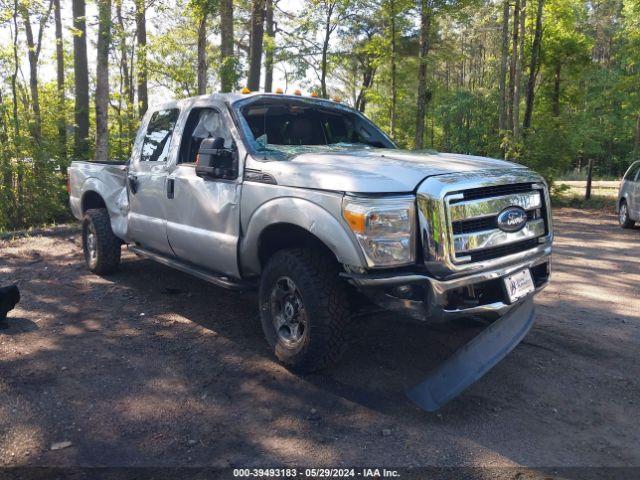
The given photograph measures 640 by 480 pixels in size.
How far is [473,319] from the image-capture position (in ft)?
16.8

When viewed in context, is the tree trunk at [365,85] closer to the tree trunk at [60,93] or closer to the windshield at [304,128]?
the tree trunk at [60,93]

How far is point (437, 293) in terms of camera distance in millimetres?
3365

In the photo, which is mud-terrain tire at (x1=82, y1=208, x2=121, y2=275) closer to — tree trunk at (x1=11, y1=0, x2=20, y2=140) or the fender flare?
the fender flare

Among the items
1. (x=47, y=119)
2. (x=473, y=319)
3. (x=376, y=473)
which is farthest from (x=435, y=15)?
(x=376, y=473)

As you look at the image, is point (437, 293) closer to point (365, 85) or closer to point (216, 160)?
point (216, 160)

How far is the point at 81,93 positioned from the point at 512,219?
17.5 meters

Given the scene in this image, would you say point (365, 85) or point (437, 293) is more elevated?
point (365, 85)

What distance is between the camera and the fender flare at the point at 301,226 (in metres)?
3.52

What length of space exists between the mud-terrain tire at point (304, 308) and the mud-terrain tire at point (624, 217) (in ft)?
36.1

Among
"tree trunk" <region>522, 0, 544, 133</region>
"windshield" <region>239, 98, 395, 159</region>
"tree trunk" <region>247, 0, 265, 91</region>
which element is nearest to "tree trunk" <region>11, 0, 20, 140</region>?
"tree trunk" <region>247, 0, 265, 91</region>

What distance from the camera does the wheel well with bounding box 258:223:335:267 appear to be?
4.00m

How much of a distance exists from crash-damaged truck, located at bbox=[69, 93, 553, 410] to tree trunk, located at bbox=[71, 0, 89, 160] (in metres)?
12.2

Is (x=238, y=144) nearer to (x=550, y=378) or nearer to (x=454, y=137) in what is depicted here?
(x=550, y=378)

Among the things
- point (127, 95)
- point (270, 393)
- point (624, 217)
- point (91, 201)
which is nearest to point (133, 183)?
point (91, 201)
